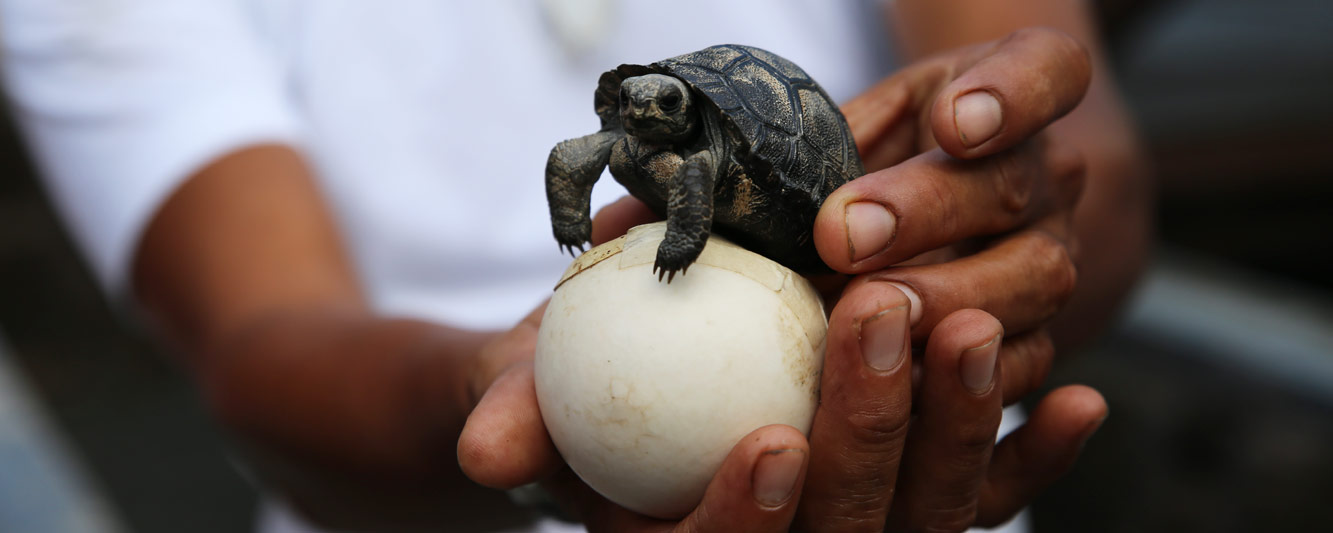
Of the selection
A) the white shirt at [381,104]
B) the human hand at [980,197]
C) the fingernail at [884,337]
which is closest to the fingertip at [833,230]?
the human hand at [980,197]

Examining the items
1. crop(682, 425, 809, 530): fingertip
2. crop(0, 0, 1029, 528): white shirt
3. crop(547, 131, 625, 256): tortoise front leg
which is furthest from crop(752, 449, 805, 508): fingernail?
crop(0, 0, 1029, 528): white shirt

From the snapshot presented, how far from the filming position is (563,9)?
5.31 ft

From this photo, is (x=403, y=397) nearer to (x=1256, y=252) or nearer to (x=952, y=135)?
(x=952, y=135)

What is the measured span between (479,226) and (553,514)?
69 centimetres

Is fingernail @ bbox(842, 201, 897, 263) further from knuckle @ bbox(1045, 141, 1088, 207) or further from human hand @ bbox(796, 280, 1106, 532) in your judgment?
knuckle @ bbox(1045, 141, 1088, 207)

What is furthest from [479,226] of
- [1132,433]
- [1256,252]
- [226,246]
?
[1256,252]

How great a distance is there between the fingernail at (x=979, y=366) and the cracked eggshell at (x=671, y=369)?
15 cm

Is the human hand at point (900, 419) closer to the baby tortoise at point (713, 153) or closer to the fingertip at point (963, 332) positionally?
the fingertip at point (963, 332)

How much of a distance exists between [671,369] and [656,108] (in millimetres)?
259

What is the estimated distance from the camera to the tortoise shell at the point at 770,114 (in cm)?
101

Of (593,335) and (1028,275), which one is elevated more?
(593,335)

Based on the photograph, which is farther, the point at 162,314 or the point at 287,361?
the point at 162,314

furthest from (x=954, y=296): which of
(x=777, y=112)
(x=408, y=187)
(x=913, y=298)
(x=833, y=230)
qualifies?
(x=408, y=187)

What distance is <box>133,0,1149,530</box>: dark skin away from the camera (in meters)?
0.99
